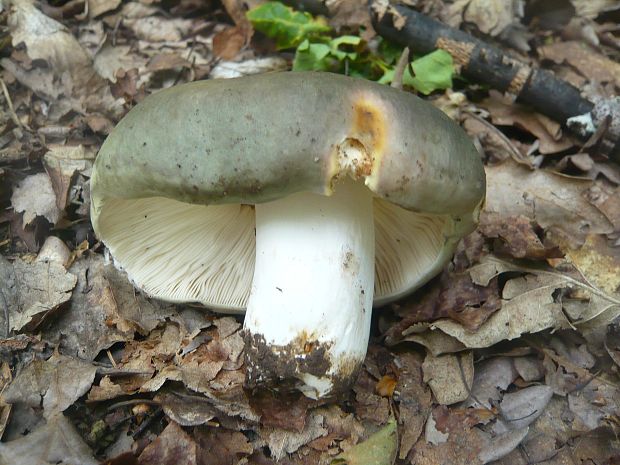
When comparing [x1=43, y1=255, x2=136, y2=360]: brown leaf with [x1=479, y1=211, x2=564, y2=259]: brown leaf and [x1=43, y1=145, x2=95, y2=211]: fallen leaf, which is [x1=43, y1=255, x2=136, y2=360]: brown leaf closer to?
[x1=43, y1=145, x2=95, y2=211]: fallen leaf

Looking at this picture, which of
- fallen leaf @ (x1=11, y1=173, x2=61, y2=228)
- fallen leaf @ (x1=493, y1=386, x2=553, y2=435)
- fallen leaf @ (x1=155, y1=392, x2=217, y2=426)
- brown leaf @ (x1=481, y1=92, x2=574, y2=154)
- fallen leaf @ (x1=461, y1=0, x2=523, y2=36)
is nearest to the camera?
fallen leaf @ (x1=155, y1=392, x2=217, y2=426)

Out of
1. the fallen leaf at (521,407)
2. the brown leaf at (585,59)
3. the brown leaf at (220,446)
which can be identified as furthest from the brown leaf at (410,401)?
the brown leaf at (585,59)

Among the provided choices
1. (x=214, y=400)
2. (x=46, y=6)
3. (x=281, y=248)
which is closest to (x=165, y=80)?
(x=46, y=6)

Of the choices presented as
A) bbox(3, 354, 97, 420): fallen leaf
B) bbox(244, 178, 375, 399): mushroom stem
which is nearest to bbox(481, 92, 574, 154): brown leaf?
bbox(244, 178, 375, 399): mushroom stem

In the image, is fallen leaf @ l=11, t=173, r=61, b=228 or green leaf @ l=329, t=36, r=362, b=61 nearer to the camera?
fallen leaf @ l=11, t=173, r=61, b=228

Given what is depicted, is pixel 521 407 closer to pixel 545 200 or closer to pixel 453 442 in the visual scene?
pixel 453 442

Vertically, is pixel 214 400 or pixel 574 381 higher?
pixel 214 400

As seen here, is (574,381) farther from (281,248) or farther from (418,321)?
(281,248)
